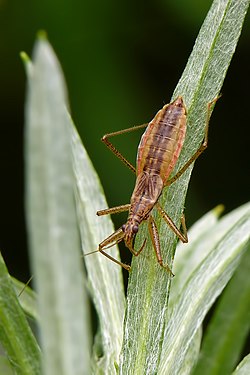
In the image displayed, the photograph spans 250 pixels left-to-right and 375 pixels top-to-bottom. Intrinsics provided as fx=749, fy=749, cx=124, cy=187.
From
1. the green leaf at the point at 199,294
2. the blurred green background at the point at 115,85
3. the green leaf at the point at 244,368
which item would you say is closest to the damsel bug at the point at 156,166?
the green leaf at the point at 199,294

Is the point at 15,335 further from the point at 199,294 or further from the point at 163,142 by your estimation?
the point at 163,142

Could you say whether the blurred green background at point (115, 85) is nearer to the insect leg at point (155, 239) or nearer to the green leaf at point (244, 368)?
the insect leg at point (155, 239)

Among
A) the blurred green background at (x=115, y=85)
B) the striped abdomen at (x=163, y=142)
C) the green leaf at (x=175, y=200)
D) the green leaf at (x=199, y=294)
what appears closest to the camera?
the green leaf at (x=175, y=200)

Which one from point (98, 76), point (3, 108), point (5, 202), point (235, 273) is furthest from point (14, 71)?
point (235, 273)

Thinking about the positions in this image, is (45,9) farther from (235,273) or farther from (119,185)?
(235,273)

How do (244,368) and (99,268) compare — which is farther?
(99,268)

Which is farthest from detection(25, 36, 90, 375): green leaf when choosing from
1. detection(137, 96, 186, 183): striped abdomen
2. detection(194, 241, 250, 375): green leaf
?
detection(137, 96, 186, 183): striped abdomen

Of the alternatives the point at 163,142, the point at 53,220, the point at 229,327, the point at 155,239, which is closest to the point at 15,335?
the point at 155,239

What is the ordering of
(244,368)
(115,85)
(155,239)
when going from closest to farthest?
(244,368), (155,239), (115,85)
